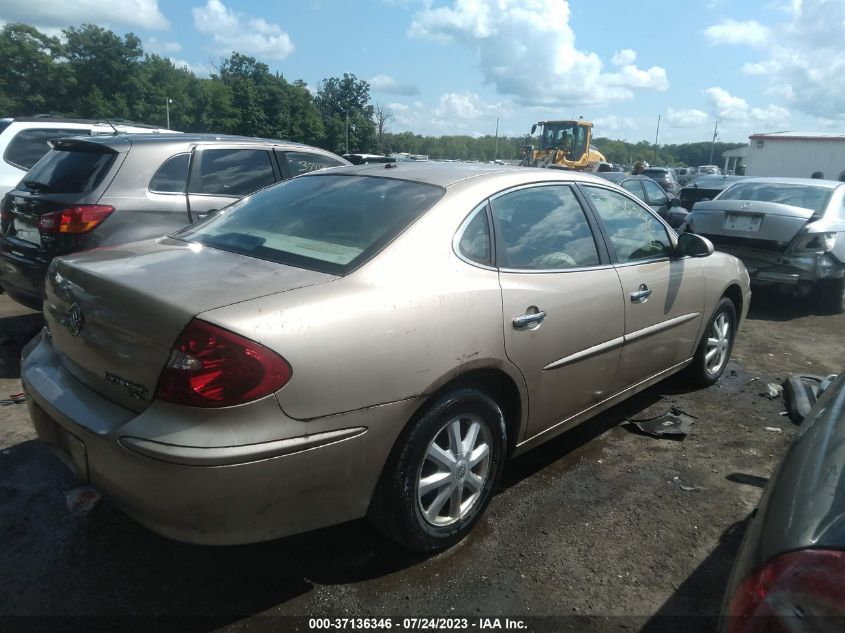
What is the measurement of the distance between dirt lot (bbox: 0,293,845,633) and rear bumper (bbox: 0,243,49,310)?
1.21m

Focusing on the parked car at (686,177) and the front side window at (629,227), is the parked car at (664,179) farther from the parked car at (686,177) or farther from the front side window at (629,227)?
the front side window at (629,227)

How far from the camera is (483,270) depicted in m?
2.72

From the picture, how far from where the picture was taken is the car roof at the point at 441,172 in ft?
10.1

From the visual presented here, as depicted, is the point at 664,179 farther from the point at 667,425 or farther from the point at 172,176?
the point at 172,176

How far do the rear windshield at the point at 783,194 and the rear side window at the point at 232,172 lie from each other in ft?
20.0

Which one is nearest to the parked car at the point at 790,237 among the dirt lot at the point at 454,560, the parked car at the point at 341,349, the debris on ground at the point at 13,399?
the dirt lot at the point at 454,560

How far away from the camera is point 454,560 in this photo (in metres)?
2.65

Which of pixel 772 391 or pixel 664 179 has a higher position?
pixel 664 179

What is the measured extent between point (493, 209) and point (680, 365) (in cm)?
217

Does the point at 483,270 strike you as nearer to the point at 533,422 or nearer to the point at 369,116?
the point at 533,422

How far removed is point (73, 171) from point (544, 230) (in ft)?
12.1

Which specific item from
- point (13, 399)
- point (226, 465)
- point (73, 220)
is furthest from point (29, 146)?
point (226, 465)

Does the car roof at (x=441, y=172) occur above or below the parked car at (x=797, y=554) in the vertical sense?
above

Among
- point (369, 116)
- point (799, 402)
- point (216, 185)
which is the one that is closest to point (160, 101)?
point (369, 116)
